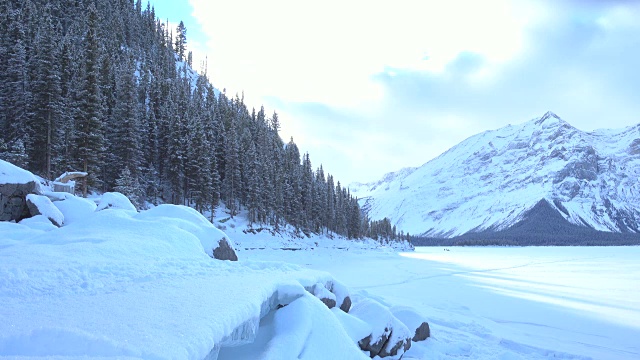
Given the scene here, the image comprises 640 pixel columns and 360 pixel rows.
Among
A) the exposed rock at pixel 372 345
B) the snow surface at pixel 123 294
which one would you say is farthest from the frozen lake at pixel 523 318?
the snow surface at pixel 123 294

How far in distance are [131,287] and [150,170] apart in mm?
46012

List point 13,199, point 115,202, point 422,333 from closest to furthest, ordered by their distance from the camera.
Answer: point 422,333, point 13,199, point 115,202

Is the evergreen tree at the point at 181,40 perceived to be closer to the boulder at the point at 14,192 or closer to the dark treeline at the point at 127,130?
the dark treeline at the point at 127,130

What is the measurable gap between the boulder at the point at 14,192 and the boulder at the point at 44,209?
0.64 meters

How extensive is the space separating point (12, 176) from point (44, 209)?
8.43 ft

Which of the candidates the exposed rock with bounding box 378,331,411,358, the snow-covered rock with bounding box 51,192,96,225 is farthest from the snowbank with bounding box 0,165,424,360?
the snow-covered rock with bounding box 51,192,96,225

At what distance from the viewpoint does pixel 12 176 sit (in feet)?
46.3

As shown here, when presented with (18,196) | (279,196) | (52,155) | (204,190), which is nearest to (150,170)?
(204,190)

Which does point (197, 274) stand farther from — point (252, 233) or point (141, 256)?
point (252, 233)

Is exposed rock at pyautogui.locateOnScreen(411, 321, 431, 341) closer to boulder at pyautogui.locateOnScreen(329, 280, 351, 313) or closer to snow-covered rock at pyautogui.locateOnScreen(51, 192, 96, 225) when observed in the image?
boulder at pyautogui.locateOnScreen(329, 280, 351, 313)

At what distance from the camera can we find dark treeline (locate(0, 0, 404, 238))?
111 ft

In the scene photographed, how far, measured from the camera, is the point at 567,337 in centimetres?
1180

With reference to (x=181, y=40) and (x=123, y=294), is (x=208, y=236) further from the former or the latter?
(x=181, y=40)

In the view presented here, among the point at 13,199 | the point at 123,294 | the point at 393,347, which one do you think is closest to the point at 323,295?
the point at 393,347
